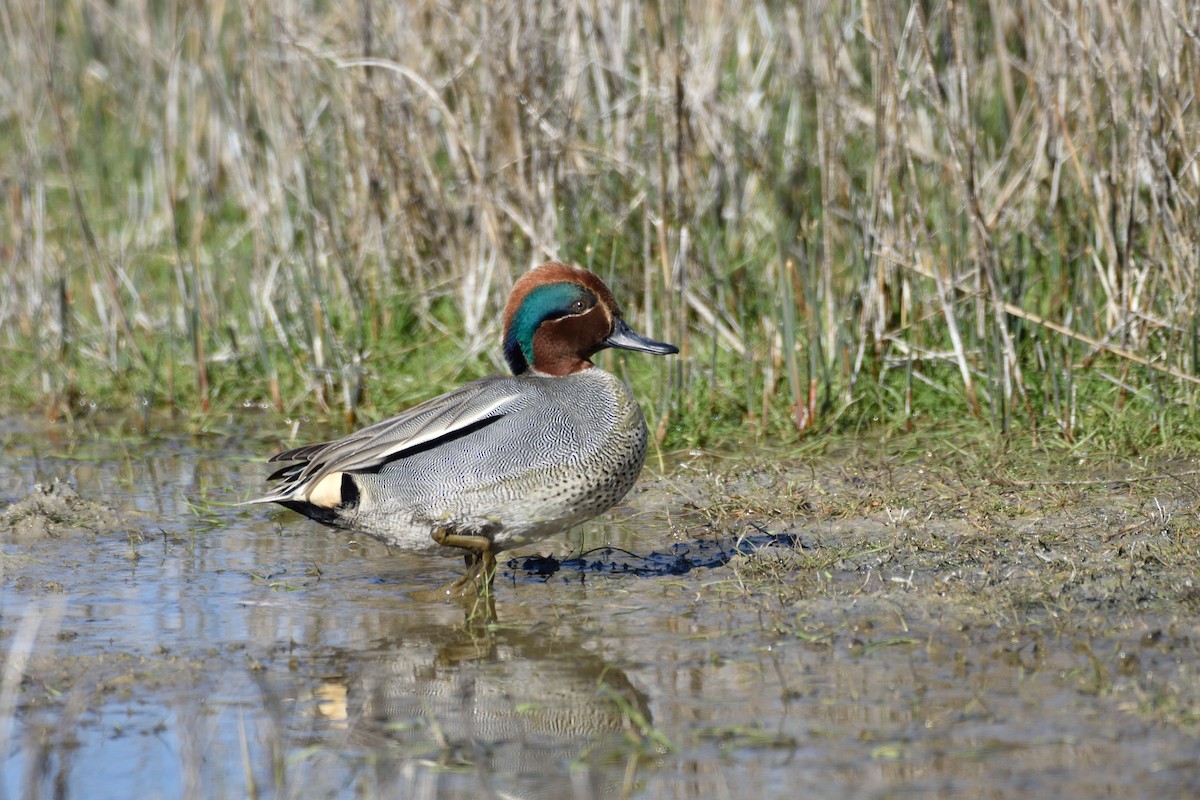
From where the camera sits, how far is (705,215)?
256 inches

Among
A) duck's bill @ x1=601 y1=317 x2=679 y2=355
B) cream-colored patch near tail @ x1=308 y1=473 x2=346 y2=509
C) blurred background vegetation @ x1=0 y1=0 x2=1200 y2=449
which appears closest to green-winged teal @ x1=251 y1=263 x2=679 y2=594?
cream-colored patch near tail @ x1=308 y1=473 x2=346 y2=509

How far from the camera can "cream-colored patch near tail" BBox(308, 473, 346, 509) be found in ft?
14.0

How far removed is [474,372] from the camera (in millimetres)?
6453

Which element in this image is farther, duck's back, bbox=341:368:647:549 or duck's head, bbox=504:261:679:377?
duck's head, bbox=504:261:679:377

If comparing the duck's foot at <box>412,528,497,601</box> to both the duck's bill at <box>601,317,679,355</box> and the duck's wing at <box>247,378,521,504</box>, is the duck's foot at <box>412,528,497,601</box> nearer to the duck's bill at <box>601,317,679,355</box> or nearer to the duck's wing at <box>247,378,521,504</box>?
the duck's wing at <box>247,378,521,504</box>

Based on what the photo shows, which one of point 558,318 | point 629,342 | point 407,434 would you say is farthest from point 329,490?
point 629,342

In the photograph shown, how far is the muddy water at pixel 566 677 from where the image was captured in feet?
9.45

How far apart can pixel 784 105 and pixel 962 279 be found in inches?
58.0

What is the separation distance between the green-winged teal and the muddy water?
0.64 feet

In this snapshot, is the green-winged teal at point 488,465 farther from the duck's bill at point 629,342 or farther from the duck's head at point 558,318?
the duck's bill at point 629,342

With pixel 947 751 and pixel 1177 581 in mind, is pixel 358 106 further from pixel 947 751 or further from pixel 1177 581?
pixel 947 751

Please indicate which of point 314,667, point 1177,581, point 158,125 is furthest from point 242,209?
point 1177,581

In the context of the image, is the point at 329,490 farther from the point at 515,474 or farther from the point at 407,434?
the point at 515,474

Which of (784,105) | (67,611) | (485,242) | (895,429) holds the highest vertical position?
(784,105)
